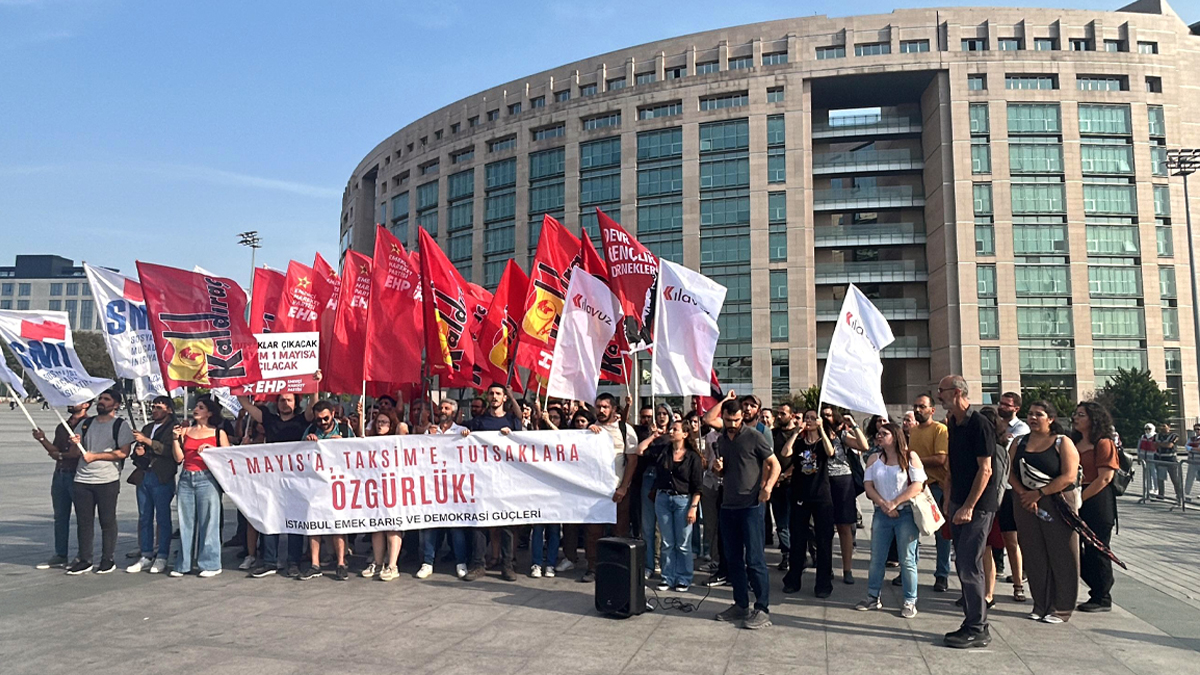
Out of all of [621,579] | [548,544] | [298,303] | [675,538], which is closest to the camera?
[621,579]

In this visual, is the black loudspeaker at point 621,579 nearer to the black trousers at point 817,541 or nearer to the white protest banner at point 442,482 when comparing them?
the white protest banner at point 442,482

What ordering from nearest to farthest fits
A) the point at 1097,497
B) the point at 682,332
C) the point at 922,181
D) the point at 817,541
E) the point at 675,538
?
the point at 1097,497 → the point at 817,541 → the point at 675,538 → the point at 682,332 → the point at 922,181

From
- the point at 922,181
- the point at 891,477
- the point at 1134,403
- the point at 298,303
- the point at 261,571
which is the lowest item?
the point at 261,571

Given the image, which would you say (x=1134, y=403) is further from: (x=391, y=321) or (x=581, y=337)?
(x=391, y=321)

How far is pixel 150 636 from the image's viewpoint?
6.36m

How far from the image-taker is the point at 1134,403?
44906 mm

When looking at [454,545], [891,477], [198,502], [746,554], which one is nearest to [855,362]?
[891,477]

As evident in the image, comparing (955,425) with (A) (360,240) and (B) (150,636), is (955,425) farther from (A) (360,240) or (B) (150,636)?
(A) (360,240)

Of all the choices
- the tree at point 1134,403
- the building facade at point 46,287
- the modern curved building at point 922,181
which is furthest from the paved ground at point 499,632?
the building facade at point 46,287

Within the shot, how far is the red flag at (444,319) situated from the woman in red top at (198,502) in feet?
10.0

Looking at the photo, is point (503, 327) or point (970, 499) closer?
point (970, 499)

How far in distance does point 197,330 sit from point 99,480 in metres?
2.10

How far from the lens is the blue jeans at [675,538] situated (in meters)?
8.31

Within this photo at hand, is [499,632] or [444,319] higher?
[444,319]
